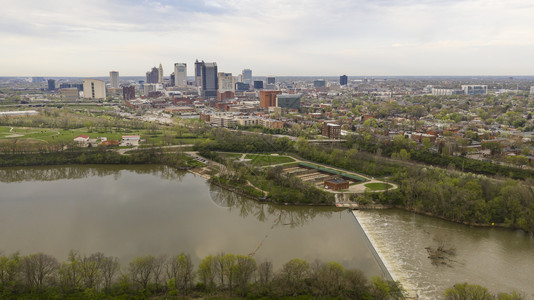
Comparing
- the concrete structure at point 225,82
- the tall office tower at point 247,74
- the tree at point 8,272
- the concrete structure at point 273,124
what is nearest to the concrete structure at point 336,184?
the tree at point 8,272

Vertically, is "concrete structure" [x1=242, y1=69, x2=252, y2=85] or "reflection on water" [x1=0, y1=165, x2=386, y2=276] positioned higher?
"concrete structure" [x1=242, y1=69, x2=252, y2=85]

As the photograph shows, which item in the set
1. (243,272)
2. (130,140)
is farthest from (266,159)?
(243,272)

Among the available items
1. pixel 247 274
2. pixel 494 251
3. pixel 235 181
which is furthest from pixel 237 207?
pixel 494 251

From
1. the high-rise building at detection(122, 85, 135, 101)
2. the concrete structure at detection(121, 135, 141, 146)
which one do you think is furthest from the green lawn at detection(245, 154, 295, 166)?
the high-rise building at detection(122, 85, 135, 101)

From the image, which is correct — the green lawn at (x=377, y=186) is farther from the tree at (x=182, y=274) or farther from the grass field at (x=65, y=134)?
the grass field at (x=65, y=134)

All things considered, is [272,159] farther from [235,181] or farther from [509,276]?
[509,276]

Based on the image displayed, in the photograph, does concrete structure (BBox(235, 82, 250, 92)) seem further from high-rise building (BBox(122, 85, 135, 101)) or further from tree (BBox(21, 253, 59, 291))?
tree (BBox(21, 253, 59, 291))
